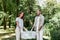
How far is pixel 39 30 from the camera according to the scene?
8219 millimetres

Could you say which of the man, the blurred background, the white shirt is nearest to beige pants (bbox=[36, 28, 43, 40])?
the man

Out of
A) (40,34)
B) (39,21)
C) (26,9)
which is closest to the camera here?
(39,21)

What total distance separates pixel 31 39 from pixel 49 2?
1373 centimetres

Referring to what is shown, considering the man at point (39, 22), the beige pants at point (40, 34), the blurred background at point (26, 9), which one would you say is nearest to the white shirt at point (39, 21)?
the man at point (39, 22)

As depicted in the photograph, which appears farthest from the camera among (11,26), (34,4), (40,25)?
(11,26)

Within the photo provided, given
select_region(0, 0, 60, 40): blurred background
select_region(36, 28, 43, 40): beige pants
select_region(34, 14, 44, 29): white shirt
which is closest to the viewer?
select_region(34, 14, 44, 29): white shirt

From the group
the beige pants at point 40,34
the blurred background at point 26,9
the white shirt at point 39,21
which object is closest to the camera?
the white shirt at point 39,21

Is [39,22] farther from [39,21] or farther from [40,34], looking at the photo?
[40,34]

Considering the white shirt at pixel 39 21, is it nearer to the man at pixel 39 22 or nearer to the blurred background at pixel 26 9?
the man at pixel 39 22

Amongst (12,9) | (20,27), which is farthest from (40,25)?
(12,9)

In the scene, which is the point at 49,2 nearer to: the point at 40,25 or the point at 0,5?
the point at 0,5

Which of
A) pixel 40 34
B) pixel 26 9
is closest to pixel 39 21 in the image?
pixel 40 34

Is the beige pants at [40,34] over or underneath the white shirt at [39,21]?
underneath

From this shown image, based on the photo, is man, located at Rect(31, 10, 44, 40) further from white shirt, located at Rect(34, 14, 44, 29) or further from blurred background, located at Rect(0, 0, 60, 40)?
blurred background, located at Rect(0, 0, 60, 40)
